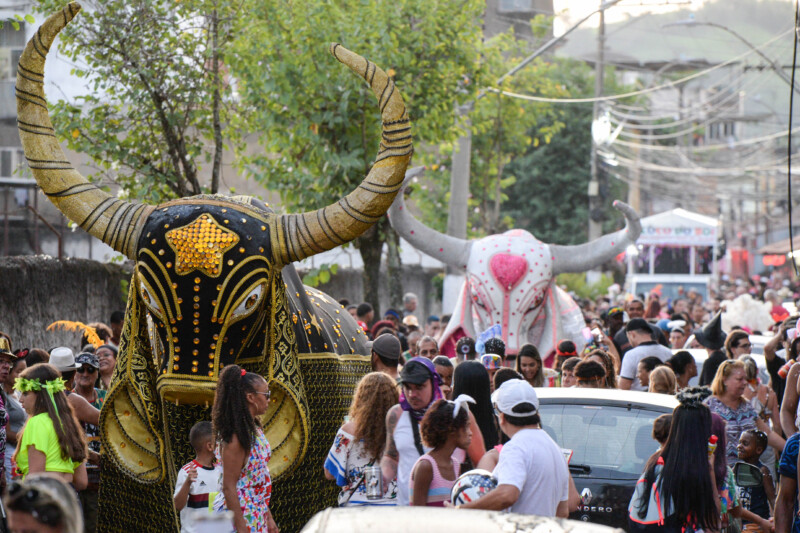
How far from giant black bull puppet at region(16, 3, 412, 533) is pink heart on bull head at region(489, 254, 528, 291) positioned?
5.04 meters

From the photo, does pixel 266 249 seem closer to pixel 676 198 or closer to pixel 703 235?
pixel 703 235

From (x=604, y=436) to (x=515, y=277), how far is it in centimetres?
427

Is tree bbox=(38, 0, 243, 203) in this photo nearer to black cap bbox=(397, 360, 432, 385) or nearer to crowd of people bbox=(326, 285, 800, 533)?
crowd of people bbox=(326, 285, 800, 533)

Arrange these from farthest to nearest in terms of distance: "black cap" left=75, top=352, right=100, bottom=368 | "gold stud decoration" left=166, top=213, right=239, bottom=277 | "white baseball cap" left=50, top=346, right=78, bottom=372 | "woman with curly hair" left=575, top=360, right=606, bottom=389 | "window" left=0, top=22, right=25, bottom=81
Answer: "window" left=0, top=22, right=25, bottom=81, "woman with curly hair" left=575, top=360, right=606, bottom=389, "black cap" left=75, top=352, right=100, bottom=368, "white baseball cap" left=50, top=346, right=78, bottom=372, "gold stud decoration" left=166, top=213, right=239, bottom=277

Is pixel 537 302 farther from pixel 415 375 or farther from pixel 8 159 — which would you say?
pixel 8 159

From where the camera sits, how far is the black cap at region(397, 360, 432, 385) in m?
6.15

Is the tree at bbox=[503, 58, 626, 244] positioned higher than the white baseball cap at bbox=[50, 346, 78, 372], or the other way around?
the tree at bbox=[503, 58, 626, 244]

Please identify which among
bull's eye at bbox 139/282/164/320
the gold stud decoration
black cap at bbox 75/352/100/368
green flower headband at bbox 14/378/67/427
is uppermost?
the gold stud decoration

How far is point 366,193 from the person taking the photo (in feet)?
21.9

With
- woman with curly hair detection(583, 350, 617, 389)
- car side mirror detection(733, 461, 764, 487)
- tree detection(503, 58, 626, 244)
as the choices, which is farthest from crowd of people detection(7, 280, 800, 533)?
tree detection(503, 58, 626, 244)

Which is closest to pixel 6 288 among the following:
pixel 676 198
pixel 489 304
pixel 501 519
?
pixel 489 304

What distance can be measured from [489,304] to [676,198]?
55260 millimetres

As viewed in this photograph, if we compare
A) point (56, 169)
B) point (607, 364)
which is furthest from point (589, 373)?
point (56, 169)

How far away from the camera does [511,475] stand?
5387 mm
